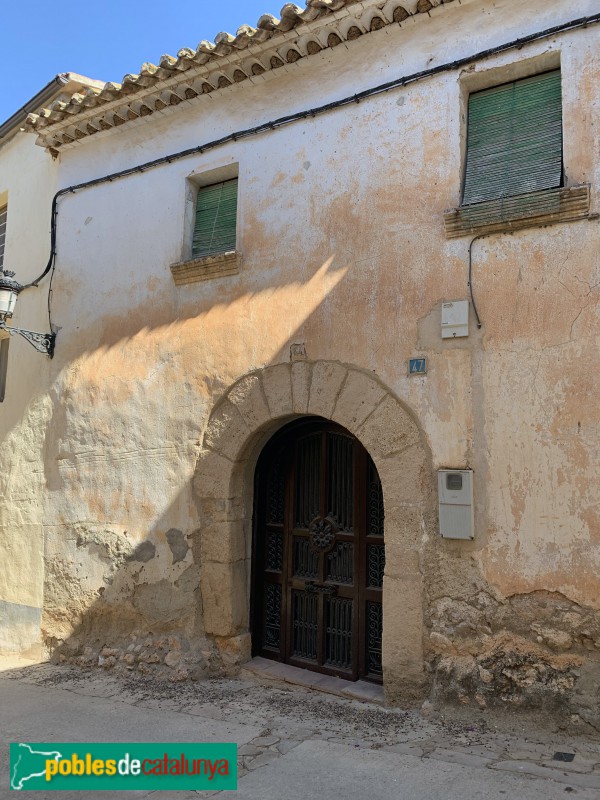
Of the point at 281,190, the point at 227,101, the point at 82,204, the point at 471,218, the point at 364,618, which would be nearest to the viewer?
the point at 471,218

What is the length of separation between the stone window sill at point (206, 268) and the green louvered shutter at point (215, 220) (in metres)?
0.18

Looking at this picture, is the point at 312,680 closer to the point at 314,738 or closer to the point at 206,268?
the point at 314,738

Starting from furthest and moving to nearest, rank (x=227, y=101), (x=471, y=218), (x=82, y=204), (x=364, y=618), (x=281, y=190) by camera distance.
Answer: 1. (x=82, y=204)
2. (x=227, y=101)
3. (x=281, y=190)
4. (x=364, y=618)
5. (x=471, y=218)

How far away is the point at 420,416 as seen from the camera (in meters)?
4.47

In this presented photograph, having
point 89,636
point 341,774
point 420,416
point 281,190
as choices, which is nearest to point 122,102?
point 281,190

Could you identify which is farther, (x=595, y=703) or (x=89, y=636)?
(x=89, y=636)

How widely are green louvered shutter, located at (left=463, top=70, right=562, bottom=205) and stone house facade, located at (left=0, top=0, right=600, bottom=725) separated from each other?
2 centimetres

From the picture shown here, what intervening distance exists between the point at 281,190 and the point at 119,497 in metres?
3.03

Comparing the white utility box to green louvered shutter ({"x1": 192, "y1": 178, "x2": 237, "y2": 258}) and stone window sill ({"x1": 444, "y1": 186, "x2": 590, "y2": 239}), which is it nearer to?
stone window sill ({"x1": 444, "y1": 186, "x2": 590, "y2": 239})

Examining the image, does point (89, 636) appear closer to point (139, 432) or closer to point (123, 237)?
point (139, 432)

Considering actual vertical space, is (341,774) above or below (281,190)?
below

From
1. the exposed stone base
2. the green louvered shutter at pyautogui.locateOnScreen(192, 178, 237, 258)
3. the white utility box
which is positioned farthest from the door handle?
the green louvered shutter at pyautogui.locateOnScreen(192, 178, 237, 258)

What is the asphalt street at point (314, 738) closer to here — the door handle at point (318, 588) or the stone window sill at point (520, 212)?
the door handle at point (318, 588)

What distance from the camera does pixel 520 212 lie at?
421cm
